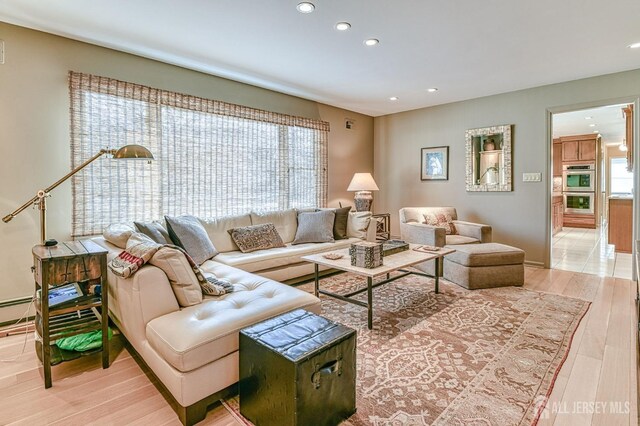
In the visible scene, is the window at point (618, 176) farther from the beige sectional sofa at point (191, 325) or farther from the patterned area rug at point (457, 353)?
the beige sectional sofa at point (191, 325)

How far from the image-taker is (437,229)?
12.9 feet

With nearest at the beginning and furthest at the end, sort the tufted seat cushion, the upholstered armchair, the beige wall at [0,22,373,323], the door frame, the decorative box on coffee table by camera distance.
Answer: the decorative box on coffee table < the tufted seat cushion < the beige wall at [0,22,373,323] < the door frame < the upholstered armchair

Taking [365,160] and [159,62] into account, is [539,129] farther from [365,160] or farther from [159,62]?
[159,62]

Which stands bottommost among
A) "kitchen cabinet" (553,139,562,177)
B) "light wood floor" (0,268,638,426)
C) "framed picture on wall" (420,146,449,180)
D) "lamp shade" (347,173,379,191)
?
"light wood floor" (0,268,638,426)

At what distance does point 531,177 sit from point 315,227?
3.12 m

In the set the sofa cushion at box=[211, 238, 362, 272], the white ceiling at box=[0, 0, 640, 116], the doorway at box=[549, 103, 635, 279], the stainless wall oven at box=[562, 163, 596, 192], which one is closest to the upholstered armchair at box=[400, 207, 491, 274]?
the sofa cushion at box=[211, 238, 362, 272]

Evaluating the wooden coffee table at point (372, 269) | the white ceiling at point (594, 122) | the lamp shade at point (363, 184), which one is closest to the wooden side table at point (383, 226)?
the lamp shade at point (363, 184)

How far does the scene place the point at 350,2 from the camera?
2.41 metres

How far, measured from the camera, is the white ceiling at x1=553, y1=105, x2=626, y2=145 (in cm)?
567

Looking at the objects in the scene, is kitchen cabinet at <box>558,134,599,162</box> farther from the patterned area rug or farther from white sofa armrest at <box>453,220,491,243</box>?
the patterned area rug

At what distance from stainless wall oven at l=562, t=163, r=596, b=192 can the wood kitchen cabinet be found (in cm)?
20

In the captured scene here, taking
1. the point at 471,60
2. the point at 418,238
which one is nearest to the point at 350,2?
the point at 471,60

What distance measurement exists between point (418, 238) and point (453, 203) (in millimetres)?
1577

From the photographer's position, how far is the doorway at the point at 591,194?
516 cm
